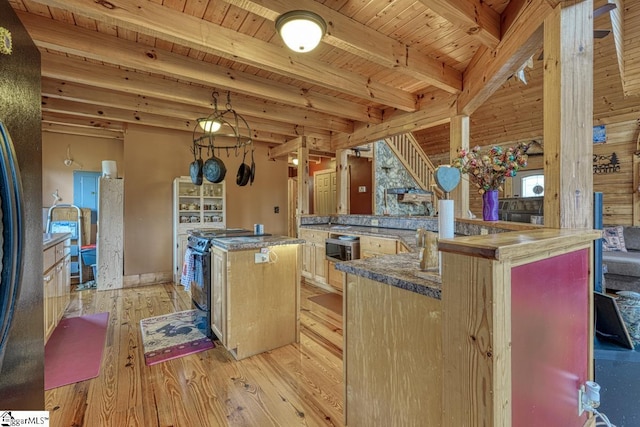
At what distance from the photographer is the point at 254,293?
2.51m

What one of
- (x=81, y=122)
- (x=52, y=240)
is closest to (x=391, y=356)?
(x=52, y=240)

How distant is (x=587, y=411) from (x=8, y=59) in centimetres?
278

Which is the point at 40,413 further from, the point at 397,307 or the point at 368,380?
the point at 397,307

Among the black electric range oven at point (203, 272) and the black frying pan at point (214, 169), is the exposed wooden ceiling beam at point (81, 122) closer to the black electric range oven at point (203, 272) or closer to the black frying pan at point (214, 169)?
the black frying pan at point (214, 169)

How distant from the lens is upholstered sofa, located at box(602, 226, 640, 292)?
3840 millimetres

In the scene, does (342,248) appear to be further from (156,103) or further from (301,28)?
(156,103)

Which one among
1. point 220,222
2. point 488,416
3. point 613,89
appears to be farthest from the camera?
point 220,222

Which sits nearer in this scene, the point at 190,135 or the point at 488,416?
the point at 488,416

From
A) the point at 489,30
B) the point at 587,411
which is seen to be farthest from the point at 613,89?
the point at 587,411

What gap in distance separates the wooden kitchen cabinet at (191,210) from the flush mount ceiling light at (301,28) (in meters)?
3.43

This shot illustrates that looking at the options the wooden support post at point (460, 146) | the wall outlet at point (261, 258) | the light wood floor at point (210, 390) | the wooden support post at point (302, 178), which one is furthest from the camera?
the wooden support post at point (302, 178)

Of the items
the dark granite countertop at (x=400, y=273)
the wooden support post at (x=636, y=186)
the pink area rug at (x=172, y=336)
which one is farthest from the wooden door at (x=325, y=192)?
the dark granite countertop at (x=400, y=273)

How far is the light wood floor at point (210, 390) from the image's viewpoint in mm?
1720

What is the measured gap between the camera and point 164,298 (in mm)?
4008
